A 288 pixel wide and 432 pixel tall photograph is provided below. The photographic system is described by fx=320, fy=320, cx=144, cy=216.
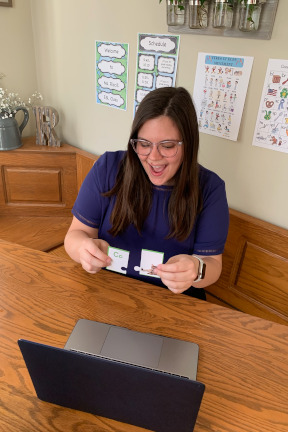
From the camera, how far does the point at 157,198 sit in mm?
1281

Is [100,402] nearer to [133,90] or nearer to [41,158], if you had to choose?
[133,90]

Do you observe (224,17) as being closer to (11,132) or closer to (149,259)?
(149,259)

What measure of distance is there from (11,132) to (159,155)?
1.56 meters

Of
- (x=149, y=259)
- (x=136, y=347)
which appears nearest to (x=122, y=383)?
(x=136, y=347)

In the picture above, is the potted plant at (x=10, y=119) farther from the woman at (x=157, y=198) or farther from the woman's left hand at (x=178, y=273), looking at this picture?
the woman's left hand at (x=178, y=273)

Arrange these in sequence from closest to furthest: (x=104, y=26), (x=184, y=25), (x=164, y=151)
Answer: (x=164, y=151), (x=184, y=25), (x=104, y=26)

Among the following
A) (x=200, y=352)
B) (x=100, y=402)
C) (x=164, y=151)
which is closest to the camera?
(x=100, y=402)

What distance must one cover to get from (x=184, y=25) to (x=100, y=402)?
1644mm

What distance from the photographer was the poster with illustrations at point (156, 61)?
1.71 m

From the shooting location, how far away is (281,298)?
5.44 ft

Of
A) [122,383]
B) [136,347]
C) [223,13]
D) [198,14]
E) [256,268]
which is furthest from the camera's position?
[256,268]

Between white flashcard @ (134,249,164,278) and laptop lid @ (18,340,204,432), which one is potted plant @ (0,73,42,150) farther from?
laptop lid @ (18,340,204,432)

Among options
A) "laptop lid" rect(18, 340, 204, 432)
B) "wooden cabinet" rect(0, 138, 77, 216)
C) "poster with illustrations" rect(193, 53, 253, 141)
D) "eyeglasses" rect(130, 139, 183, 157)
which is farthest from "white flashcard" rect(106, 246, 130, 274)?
"wooden cabinet" rect(0, 138, 77, 216)

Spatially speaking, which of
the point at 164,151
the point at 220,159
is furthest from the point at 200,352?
the point at 220,159
